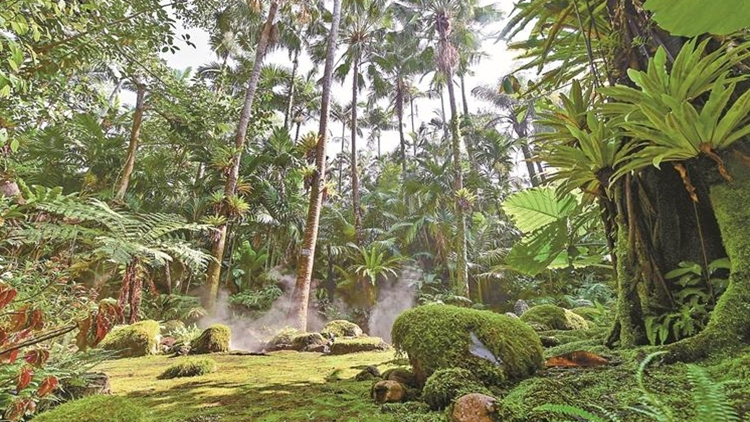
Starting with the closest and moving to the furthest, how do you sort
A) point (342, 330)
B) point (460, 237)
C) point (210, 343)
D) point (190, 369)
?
point (190, 369), point (210, 343), point (342, 330), point (460, 237)

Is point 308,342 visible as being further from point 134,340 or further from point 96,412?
point 96,412

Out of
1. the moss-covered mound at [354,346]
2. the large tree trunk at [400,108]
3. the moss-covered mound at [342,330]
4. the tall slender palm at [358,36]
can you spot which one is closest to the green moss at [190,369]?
the moss-covered mound at [354,346]

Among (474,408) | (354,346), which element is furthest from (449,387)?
(354,346)

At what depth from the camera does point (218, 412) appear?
2047mm

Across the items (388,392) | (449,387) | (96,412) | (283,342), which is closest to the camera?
(96,412)

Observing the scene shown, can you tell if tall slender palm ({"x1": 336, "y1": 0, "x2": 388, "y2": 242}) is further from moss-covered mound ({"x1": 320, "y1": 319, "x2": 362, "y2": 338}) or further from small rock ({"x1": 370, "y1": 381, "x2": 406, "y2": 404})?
small rock ({"x1": 370, "y1": 381, "x2": 406, "y2": 404})

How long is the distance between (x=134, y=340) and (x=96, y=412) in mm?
4687

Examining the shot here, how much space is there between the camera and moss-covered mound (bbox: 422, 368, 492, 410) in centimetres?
173

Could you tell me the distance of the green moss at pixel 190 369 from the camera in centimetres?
339

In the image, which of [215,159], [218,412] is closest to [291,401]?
[218,412]

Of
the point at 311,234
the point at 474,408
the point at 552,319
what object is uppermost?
the point at 311,234

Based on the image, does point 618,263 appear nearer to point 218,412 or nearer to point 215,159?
point 218,412

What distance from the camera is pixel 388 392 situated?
206 cm

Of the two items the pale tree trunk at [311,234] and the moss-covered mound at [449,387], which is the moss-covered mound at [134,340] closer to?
the pale tree trunk at [311,234]
